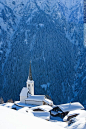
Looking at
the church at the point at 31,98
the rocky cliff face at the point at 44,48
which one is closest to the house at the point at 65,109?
the church at the point at 31,98

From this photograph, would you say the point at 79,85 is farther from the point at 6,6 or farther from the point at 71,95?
the point at 6,6

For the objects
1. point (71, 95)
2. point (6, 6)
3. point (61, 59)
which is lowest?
point (71, 95)

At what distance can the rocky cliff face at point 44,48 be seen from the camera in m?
96.9

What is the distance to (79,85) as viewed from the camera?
103750 millimetres

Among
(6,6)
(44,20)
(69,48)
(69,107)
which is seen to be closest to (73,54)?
(69,48)

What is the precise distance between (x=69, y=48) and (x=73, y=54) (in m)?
4.73

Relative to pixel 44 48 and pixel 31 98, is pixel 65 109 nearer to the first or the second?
pixel 31 98

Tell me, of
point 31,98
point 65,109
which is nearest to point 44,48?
point 31,98

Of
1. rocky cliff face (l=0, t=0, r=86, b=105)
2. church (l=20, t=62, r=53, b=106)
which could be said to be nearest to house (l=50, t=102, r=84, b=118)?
church (l=20, t=62, r=53, b=106)

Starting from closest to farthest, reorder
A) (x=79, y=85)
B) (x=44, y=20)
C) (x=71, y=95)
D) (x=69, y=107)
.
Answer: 1. (x=69, y=107)
2. (x=71, y=95)
3. (x=79, y=85)
4. (x=44, y=20)

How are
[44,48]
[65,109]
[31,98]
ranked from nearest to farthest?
→ [65,109] < [31,98] < [44,48]

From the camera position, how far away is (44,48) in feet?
364

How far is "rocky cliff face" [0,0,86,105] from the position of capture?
96.9 m

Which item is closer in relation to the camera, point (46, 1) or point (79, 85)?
point (79, 85)
